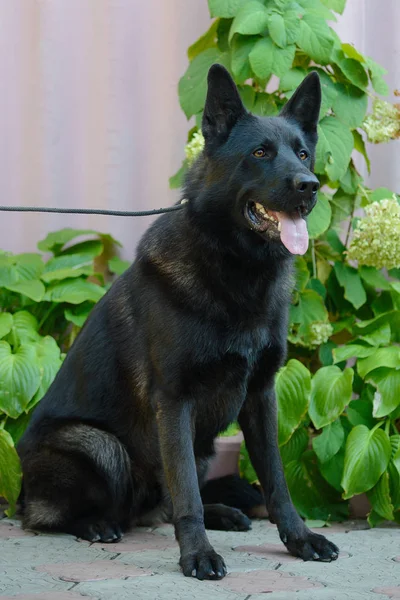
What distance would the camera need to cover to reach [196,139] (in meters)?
3.76

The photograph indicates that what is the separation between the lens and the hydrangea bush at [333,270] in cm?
347

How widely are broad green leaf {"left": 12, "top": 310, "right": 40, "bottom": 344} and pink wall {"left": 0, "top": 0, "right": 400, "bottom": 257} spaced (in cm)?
57

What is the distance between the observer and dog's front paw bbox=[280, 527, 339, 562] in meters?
2.61

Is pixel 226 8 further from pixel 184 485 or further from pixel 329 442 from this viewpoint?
pixel 184 485

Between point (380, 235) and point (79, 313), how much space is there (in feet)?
4.51

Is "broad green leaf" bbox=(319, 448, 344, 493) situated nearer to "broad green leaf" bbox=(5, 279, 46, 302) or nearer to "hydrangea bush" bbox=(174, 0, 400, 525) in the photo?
"hydrangea bush" bbox=(174, 0, 400, 525)

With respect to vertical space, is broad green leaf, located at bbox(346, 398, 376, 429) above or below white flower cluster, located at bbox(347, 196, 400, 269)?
below

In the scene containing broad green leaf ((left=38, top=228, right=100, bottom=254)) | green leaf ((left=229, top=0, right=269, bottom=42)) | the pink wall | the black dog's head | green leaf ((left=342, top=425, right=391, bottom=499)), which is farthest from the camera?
the pink wall

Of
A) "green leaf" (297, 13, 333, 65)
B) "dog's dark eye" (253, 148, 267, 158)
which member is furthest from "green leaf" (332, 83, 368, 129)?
"dog's dark eye" (253, 148, 267, 158)

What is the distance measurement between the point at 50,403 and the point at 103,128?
5.94ft

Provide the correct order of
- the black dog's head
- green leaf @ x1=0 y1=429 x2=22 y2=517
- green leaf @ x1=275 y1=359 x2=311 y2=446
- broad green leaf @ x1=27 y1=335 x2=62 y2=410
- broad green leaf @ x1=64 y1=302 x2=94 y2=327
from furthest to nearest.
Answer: broad green leaf @ x1=64 y1=302 x2=94 y2=327
broad green leaf @ x1=27 y1=335 x2=62 y2=410
green leaf @ x1=275 y1=359 x2=311 y2=446
green leaf @ x1=0 y1=429 x2=22 y2=517
the black dog's head

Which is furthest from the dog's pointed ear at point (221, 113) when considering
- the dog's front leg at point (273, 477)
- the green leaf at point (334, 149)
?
the green leaf at point (334, 149)

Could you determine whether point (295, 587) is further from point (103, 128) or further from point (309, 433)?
point (103, 128)

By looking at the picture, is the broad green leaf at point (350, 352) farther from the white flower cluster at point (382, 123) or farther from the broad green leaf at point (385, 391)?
the white flower cluster at point (382, 123)
